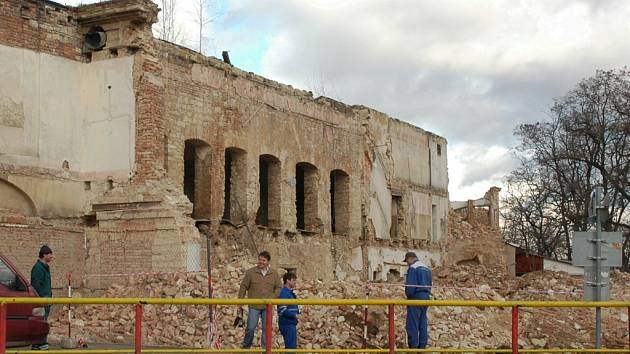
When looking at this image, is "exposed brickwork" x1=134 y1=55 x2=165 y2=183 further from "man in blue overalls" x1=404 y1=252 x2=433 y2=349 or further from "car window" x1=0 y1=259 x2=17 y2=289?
"man in blue overalls" x1=404 y1=252 x2=433 y2=349

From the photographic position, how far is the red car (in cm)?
1185

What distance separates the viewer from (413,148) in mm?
35281

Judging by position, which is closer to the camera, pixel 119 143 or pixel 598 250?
pixel 598 250

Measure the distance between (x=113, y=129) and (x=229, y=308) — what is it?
5.60 metres

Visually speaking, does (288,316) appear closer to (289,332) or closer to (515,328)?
(289,332)

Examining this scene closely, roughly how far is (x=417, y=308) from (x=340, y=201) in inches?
645

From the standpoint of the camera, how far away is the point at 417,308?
553 inches

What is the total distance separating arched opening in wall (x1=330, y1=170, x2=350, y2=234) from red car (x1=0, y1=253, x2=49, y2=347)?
17.5 meters

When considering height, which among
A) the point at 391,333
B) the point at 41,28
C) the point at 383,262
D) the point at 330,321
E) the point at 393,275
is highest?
the point at 41,28

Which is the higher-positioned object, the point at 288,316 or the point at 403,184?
the point at 403,184

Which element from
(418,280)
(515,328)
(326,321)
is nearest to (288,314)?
(418,280)

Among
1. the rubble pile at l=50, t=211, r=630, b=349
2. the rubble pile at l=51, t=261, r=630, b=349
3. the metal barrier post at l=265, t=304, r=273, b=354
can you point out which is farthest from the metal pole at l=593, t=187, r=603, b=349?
the rubble pile at l=51, t=261, r=630, b=349

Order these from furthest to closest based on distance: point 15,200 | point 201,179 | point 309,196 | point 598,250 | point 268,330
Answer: point 309,196 → point 201,179 → point 15,200 → point 598,250 → point 268,330

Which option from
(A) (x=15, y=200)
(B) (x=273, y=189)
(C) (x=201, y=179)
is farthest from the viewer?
(B) (x=273, y=189)
